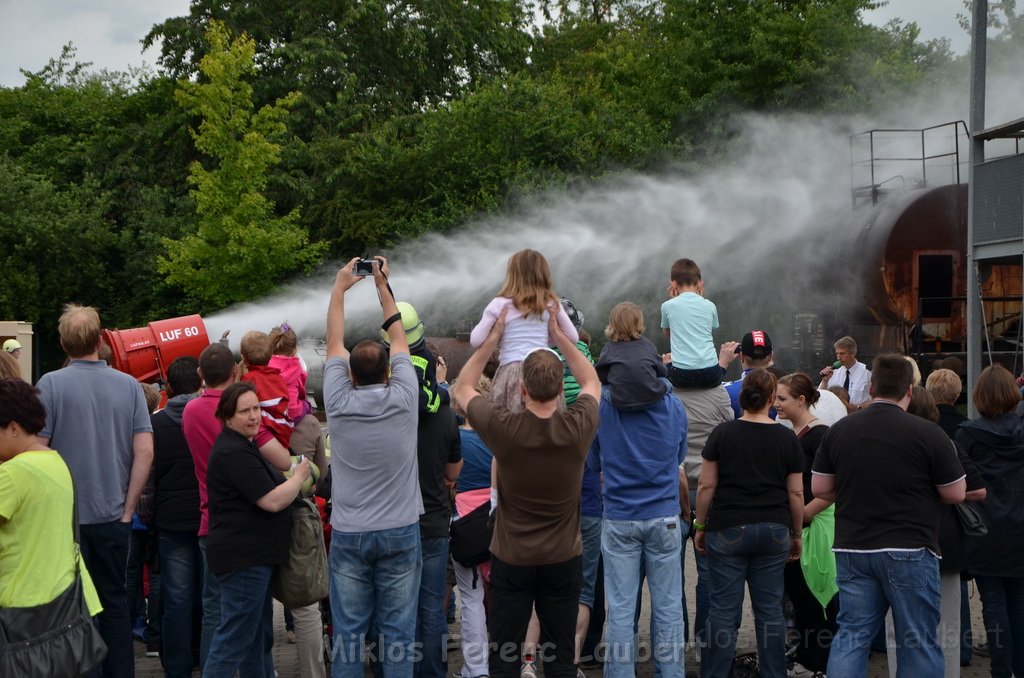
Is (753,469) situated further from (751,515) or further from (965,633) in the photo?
(965,633)

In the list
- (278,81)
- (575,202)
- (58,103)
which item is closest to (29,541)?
(575,202)

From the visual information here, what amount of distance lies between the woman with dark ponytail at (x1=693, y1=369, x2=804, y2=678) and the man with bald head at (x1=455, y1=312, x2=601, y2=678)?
119cm

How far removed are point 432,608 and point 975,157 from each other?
9.22 meters

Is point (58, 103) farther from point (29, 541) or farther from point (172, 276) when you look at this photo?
point (29, 541)

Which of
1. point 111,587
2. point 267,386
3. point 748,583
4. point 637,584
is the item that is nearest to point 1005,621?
point 748,583

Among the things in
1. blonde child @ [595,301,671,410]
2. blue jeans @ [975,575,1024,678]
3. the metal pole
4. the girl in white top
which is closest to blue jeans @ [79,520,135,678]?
the girl in white top

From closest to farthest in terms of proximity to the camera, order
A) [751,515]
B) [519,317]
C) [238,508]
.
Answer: [519,317]
[238,508]
[751,515]

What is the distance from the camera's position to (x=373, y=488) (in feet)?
16.3

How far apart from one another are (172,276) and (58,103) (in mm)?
11303

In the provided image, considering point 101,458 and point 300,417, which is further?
point 300,417

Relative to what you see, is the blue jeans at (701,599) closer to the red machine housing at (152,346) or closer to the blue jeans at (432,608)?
the blue jeans at (432,608)

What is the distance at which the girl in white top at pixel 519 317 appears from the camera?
187 inches

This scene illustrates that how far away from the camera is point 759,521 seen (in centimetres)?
554

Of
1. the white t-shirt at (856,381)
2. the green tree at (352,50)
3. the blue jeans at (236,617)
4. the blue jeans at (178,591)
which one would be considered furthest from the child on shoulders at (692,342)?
the green tree at (352,50)
